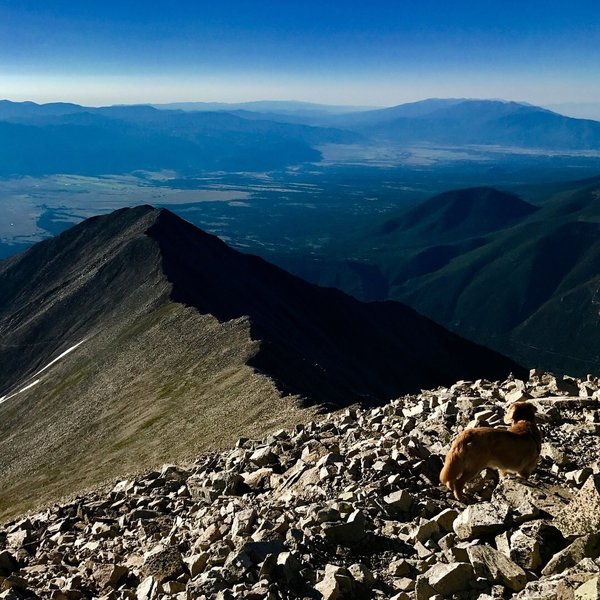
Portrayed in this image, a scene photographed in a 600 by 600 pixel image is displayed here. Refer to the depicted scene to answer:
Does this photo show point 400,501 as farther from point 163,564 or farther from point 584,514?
point 163,564

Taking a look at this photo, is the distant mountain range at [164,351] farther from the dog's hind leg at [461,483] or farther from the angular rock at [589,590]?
the angular rock at [589,590]

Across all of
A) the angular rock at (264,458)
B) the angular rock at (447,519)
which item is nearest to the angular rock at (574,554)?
the angular rock at (447,519)

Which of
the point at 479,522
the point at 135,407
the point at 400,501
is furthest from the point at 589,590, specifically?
the point at 135,407

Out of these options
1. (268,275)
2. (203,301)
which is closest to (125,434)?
(203,301)

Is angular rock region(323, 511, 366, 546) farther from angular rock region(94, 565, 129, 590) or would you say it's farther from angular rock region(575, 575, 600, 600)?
angular rock region(575, 575, 600, 600)

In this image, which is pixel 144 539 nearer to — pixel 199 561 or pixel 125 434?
pixel 199 561

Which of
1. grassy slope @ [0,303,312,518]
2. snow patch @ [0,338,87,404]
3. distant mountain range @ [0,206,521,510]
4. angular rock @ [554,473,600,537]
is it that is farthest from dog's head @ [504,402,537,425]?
snow patch @ [0,338,87,404]
